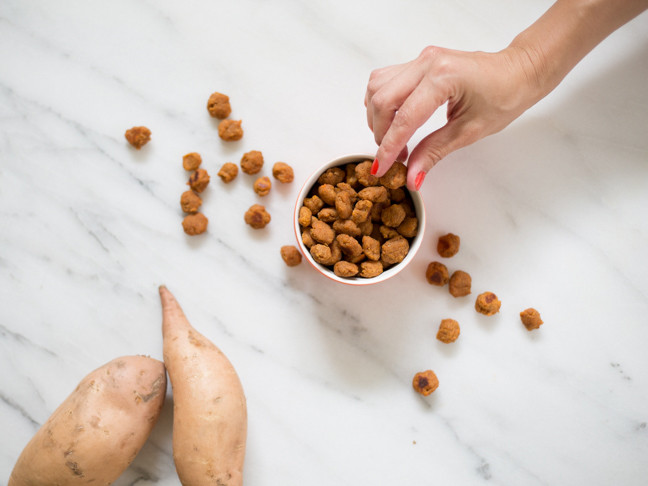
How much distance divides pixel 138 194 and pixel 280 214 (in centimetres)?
33

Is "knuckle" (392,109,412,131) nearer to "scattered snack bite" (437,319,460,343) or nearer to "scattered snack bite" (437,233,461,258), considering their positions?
"scattered snack bite" (437,233,461,258)

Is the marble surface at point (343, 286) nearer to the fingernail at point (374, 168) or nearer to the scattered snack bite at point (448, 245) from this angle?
the scattered snack bite at point (448, 245)

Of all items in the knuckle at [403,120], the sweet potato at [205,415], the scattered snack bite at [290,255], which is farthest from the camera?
the scattered snack bite at [290,255]

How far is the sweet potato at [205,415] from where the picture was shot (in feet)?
3.10

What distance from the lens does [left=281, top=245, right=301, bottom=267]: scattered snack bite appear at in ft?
3.46

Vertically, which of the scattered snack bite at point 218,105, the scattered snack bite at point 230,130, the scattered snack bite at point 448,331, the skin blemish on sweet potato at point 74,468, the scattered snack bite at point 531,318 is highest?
the scattered snack bite at point 531,318

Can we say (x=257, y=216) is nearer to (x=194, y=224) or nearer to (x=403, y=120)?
(x=194, y=224)

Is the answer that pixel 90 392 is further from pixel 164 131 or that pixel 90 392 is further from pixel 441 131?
pixel 441 131

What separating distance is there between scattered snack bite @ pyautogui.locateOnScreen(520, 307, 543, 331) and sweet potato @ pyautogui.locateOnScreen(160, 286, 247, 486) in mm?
642

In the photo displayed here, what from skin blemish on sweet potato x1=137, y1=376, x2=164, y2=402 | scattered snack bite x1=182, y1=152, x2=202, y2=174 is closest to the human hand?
scattered snack bite x1=182, y1=152, x2=202, y2=174

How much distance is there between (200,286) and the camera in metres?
1.09

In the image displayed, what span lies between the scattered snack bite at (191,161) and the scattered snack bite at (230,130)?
8 cm

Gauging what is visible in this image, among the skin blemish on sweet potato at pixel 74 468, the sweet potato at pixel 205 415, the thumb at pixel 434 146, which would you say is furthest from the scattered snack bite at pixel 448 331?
the skin blemish on sweet potato at pixel 74 468

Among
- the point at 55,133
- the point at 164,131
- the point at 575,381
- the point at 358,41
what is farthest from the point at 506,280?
the point at 55,133
